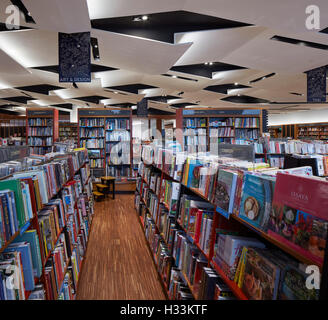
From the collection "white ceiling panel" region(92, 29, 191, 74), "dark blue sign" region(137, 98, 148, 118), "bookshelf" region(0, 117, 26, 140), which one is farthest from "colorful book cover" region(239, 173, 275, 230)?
"bookshelf" region(0, 117, 26, 140)

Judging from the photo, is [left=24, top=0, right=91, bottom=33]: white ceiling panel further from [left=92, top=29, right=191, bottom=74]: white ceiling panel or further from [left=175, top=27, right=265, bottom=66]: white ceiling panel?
[left=175, top=27, right=265, bottom=66]: white ceiling panel

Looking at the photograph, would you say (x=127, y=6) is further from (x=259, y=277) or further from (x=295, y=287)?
(x=295, y=287)

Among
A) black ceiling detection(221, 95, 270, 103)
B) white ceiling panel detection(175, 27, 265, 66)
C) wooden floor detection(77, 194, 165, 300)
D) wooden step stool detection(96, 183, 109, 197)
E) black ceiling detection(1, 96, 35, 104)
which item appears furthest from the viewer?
black ceiling detection(221, 95, 270, 103)

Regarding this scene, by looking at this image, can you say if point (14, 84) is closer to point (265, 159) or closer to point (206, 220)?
point (265, 159)

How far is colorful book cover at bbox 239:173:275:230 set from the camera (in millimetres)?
1205

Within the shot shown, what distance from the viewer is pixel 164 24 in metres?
4.53

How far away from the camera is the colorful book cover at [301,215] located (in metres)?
0.91

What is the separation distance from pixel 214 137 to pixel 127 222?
4851mm

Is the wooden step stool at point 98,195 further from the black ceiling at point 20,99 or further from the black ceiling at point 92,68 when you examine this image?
the black ceiling at point 20,99

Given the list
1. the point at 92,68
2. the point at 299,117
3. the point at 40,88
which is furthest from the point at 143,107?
the point at 299,117

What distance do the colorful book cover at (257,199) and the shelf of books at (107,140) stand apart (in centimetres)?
726

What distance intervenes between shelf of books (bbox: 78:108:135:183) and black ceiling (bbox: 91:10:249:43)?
13.9 ft

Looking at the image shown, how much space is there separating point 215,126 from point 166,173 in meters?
6.10

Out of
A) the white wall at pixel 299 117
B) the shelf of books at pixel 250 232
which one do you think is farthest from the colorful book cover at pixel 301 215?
the white wall at pixel 299 117
